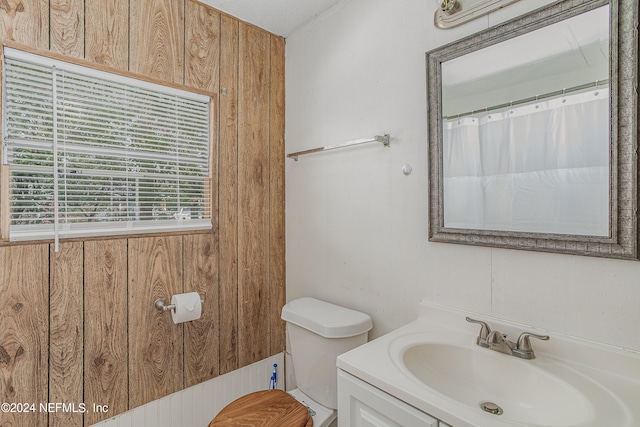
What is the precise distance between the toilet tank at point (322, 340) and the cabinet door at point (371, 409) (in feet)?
1.26

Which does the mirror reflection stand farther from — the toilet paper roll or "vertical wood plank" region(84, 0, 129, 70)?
"vertical wood plank" region(84, 0, 129, 70)

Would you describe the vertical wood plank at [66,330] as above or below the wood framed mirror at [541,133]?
below

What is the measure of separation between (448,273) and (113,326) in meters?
1.43

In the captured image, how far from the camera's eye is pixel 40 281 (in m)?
1.26

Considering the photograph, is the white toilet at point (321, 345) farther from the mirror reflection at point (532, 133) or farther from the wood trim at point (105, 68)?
the wood trim at point (105, 68)

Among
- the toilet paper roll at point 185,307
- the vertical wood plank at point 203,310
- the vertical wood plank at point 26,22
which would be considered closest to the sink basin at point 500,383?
the toilet paper roll at point 185,307

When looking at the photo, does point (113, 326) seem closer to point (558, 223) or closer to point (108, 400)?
point (108, 400)

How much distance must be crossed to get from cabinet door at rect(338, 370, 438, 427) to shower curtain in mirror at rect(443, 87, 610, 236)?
2.16 feet

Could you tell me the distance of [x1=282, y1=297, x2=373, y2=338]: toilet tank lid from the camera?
140cm

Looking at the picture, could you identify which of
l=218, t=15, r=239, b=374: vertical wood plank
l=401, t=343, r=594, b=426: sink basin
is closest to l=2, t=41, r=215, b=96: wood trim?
l=218, t=15, r=239, b=374: vertical wood plank

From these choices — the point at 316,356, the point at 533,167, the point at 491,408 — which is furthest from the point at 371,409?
the point at 533,167

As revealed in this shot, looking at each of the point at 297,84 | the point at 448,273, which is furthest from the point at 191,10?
the point at 448,273

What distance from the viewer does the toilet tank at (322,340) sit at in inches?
55.9

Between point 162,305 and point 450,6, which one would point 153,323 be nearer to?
point 162,305
